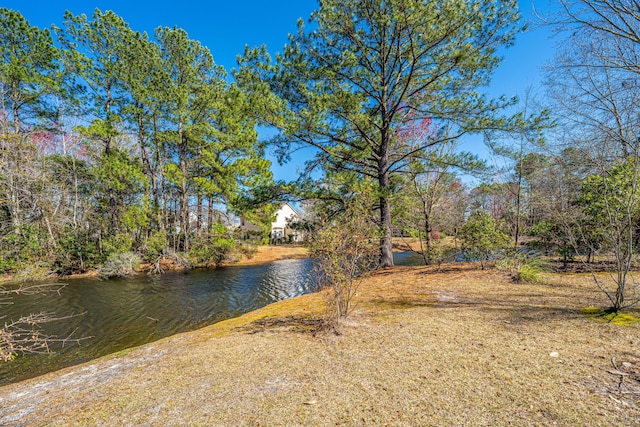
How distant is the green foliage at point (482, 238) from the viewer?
721 cm

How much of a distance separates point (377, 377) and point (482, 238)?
6.29m

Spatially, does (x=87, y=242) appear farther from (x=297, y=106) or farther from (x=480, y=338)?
(x=480, y=338)

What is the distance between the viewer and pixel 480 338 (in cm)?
325

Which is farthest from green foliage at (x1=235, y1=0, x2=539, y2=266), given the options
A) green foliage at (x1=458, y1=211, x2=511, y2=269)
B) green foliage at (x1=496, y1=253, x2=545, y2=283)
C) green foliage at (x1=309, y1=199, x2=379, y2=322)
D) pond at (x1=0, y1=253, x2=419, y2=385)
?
pond at (x1=0, y1=253, x2=419, y2=385)

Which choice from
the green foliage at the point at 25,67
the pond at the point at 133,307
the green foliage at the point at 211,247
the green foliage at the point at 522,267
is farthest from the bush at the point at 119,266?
the green foliage at the point at 522,267

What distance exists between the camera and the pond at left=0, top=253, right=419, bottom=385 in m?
5.11

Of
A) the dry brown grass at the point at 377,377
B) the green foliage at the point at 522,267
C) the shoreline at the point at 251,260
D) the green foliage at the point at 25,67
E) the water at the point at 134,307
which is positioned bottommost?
the water at the point at 134,307

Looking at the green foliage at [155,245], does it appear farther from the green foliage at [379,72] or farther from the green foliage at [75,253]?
the green foliage at [379,72]

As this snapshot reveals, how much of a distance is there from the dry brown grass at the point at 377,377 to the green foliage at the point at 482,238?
9.49ft

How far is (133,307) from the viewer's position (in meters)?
8.05

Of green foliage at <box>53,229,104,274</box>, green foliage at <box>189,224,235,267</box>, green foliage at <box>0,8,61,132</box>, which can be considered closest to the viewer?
green foliage at <box>0,8,61,132</box>

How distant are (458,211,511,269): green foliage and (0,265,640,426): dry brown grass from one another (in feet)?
9.49

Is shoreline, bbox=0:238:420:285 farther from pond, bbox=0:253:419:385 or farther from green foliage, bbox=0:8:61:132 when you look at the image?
green foliage, bbox=0:8:61:132

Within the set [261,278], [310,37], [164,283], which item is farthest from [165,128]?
[310,37]
